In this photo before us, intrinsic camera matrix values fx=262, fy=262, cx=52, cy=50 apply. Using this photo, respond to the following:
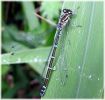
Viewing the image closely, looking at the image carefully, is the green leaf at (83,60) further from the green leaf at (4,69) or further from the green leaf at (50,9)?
the green leaf at (4,69)

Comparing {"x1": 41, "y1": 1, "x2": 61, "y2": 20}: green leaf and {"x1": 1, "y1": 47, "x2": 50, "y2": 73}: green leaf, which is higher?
{"x1": 41, "y1": 1, "x2": 61, "y2": 20}: green leaf

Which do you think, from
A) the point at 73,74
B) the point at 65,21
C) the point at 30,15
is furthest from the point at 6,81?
the point at 73,74

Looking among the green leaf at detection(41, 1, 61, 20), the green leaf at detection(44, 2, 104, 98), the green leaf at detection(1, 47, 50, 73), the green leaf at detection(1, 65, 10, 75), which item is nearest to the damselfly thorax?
the green leaf at detection(44, 2, 104, 98)

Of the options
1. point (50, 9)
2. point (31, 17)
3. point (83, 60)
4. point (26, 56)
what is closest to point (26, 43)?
point (31, 17)

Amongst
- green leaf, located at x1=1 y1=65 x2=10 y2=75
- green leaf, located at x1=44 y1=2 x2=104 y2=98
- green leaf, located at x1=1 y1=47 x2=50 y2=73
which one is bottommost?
green leaf, located at x1=1 y1=65 x2=10 y2=75

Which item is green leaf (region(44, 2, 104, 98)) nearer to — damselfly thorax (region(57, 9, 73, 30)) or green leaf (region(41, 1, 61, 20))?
damselfly thorax (region(57, 9, 73, 30))

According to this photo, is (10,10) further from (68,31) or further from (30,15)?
(68,31)
